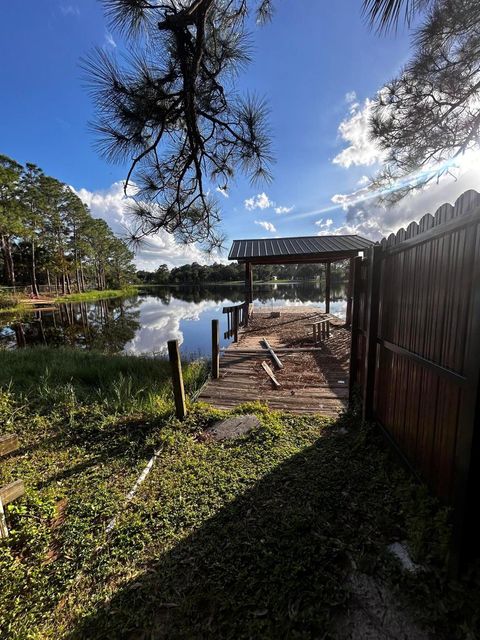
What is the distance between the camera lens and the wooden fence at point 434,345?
1394 millimetres

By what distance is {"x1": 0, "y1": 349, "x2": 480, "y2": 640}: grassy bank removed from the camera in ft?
4.75

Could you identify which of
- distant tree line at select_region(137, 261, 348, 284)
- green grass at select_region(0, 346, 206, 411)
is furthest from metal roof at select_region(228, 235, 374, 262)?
distant tree line at select_region(137, 261, 348, 284)

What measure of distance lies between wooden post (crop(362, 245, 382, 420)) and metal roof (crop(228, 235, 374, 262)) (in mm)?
7078

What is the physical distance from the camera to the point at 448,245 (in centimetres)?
166

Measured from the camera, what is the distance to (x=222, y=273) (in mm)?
66562

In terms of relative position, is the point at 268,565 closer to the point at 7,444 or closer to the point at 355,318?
the point at 7,444

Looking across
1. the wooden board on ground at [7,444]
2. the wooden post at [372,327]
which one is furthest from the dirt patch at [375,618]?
the wooden board on ground at [7,444]

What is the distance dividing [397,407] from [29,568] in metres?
3.00

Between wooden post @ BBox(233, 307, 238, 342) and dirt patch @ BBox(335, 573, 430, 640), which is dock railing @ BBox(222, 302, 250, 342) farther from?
dirt patch @ BBox(335, 573, 430, 640)

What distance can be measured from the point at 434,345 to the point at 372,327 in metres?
1.09

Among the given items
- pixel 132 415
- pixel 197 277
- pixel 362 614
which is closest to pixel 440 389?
pixel 362 614

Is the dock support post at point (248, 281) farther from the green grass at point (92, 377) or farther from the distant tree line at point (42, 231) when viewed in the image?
the distant tree line at point (42, 231)

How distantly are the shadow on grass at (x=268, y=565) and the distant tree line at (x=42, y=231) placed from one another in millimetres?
17075

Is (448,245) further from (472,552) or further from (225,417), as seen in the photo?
(225,417)
